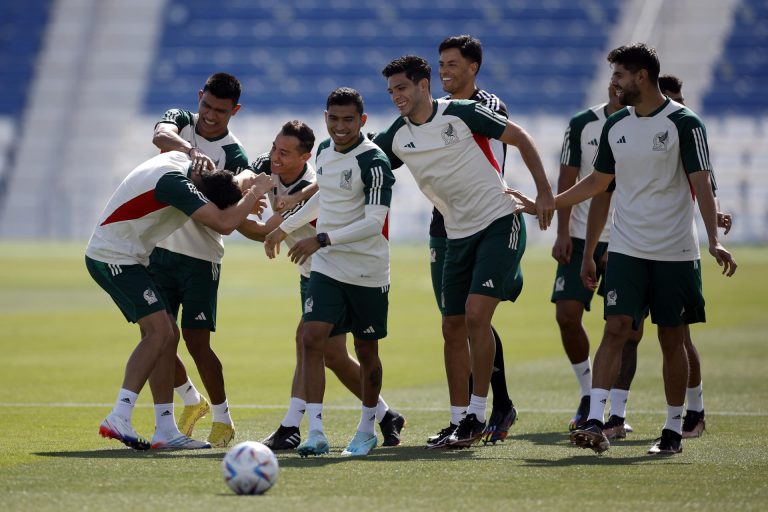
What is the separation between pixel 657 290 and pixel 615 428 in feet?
3.69

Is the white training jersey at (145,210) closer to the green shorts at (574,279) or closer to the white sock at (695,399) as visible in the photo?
the green shorts at (574,279)

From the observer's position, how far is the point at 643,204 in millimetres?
Answer: 8047

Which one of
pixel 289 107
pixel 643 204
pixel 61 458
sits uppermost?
pixel 289 107

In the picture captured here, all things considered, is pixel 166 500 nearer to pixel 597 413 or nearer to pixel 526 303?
pixel 597 413

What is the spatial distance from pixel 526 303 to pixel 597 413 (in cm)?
1747

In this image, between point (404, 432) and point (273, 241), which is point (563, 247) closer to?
point (404, 432)

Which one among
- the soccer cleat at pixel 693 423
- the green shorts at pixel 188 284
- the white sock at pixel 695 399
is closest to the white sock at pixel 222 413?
the green shorts at pixel 188 284

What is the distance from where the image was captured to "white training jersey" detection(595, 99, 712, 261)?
7949 millimetres

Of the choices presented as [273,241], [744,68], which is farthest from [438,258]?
[744,68]

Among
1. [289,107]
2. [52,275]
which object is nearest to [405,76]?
[52,275]

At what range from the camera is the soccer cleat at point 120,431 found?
25.6 ft

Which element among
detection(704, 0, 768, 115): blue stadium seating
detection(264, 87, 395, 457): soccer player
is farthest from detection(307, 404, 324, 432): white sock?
detection(704, 0, 768, 115): blue stadium seating

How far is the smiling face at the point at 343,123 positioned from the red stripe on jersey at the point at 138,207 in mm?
1184

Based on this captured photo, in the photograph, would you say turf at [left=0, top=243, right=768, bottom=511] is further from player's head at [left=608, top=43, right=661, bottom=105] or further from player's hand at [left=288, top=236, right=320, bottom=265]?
player's head at [left=608, top=43, right=661, bottom=105]
